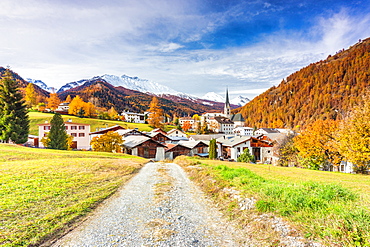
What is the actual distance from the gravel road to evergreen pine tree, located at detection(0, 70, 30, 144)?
4031cm

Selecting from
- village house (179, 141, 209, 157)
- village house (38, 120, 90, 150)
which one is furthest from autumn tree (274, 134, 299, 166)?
village house (38, 120, 90, 150)

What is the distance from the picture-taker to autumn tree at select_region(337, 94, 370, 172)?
2102cm

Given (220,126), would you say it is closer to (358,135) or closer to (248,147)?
(248,147)

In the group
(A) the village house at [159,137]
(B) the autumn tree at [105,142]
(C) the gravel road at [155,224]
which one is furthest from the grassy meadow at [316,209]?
(A) the village house at [159,137]

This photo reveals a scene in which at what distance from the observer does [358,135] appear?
21547mm

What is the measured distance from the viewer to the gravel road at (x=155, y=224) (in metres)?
5.38

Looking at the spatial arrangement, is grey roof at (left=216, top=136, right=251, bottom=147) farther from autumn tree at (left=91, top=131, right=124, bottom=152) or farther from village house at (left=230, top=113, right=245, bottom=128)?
village house at (left=230, top=113, right=245, bottom=128)

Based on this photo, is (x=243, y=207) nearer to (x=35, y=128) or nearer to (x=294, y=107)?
(x=35, y=128)

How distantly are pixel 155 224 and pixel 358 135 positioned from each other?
85.5 feet

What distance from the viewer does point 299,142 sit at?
32.8 meters

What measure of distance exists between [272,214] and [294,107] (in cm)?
20409

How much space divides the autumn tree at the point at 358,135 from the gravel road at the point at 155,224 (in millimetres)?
22085

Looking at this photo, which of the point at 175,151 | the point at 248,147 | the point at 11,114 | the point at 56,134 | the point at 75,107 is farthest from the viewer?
the point at 75,107

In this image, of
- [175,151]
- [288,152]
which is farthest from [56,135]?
[288,152]
